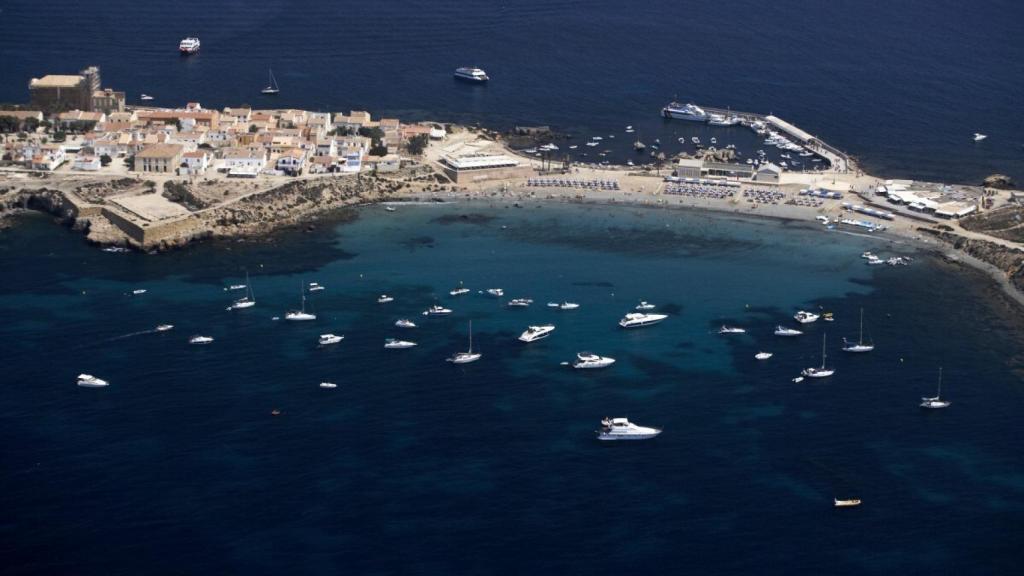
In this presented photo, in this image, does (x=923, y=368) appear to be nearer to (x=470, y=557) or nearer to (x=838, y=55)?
(x=470, y=557)

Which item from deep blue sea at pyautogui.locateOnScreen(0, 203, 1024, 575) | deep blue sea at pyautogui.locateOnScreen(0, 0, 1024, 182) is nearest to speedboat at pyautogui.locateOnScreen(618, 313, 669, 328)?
deep blue sea at pyautogui.locateOnScreen(0, 203, 1024, 575)

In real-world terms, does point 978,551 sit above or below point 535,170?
below

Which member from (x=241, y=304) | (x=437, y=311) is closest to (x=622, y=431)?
(x=437, y=311)

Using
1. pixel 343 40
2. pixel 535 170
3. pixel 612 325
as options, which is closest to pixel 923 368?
pixel 612 325

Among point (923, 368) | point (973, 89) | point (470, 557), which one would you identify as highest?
point (973, 89)

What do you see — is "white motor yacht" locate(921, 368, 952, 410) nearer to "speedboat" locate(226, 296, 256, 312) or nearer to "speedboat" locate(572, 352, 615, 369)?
"speedboat" locate(572, 352, 615, 369)
